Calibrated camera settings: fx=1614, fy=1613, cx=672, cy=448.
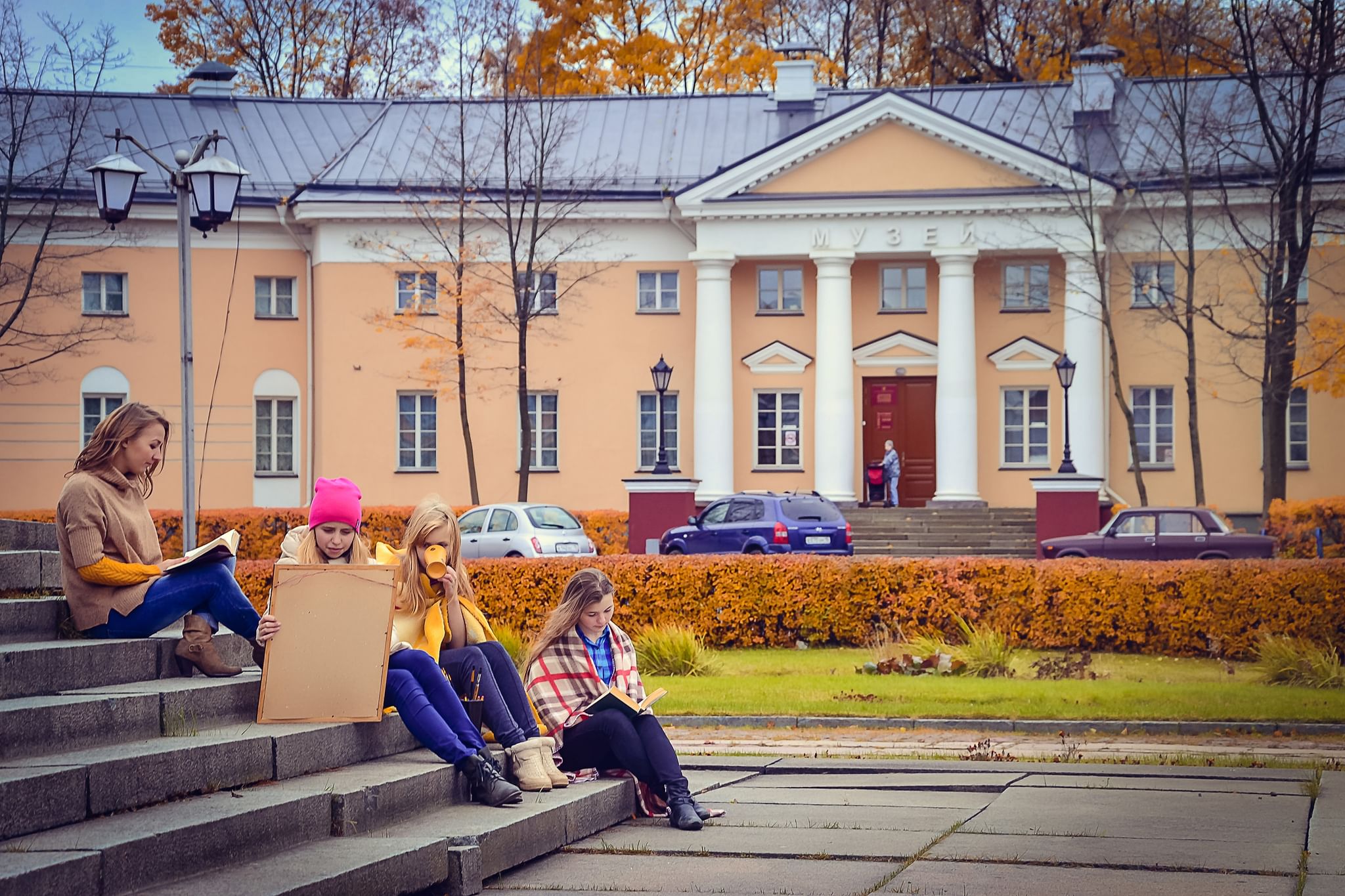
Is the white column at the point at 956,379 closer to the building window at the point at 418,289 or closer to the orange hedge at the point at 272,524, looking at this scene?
the orange hedge at the point at 272,524

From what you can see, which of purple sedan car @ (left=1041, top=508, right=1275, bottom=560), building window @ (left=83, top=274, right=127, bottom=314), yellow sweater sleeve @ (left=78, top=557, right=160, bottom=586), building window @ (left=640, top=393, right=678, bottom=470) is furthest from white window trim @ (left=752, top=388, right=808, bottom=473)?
yellow sweater sleeve @ (left=78, top=557, right=160, bottom=586)

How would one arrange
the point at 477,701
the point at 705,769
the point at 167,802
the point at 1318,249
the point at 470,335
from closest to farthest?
the point at 167,802 → the point at 477,701 → the point at 705,769 → the point at 1318,249 → the point at 470,335

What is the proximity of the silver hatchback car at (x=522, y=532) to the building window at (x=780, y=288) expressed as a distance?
10.2 metres

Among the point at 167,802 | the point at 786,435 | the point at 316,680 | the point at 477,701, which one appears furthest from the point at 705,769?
the point at 786,435

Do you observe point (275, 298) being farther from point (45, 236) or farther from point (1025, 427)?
point (1025, 427)

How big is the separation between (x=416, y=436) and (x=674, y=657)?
73.3 feet

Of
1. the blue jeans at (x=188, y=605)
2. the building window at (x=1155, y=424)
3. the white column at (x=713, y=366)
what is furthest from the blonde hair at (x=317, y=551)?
the building window at (x=1155, y=424)

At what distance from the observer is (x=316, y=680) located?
7691mm

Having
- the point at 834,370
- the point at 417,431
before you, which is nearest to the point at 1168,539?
the point at 834,370

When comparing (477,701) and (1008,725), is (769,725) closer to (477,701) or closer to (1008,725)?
(1008,725)

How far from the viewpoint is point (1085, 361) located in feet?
119

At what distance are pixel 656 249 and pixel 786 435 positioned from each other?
5364 mm

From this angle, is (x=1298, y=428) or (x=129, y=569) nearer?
(x=129, y=569)

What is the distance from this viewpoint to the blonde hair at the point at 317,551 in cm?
816
